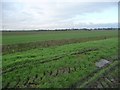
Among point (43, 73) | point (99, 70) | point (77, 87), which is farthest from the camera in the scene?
point (99, 70)

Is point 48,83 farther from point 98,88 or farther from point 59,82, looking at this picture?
point 98,88

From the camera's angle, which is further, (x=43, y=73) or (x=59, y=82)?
(x=43, y=73)

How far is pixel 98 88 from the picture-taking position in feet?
32.4

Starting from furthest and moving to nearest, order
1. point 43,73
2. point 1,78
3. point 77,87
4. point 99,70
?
point 99,70 < point 43,73 < point 1,78 < point 77,87

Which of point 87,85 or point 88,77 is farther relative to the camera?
point 88,77

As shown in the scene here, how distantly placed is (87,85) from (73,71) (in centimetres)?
286

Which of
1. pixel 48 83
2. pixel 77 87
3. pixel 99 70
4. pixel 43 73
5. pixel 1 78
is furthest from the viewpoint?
pixel 99 70

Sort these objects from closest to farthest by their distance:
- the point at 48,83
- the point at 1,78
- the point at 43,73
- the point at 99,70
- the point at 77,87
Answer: the point at 77,87 → the point at 48,83 → the point at 1,78 → the point at 43,73 → the point at 99,70

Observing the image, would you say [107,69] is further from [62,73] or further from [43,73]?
[43,73]

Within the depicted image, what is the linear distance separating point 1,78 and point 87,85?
4388 millimetres

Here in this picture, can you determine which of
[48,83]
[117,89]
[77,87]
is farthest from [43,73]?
[117,89]

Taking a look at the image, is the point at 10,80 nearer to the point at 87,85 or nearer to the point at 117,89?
the point at 87,85

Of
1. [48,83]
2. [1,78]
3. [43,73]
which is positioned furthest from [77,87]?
[1,78]

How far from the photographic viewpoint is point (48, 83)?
400 inches
